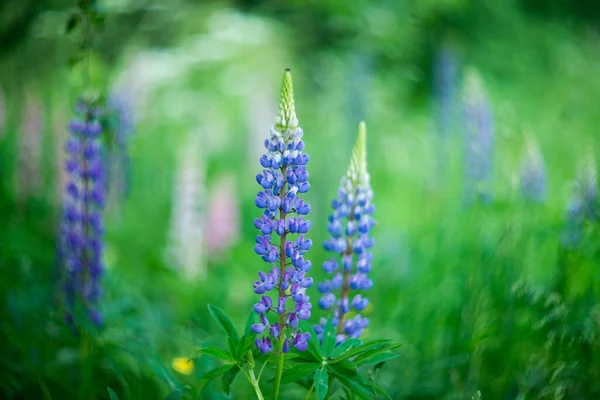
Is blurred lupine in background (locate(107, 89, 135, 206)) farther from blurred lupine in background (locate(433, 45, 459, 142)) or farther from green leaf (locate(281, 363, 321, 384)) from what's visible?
green leaf (locate(281, 363, 321, 384))

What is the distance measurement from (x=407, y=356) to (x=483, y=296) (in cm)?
43

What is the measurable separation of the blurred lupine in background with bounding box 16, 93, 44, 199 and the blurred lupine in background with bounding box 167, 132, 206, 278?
0.98m

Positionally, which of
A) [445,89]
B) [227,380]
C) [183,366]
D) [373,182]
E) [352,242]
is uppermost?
[445,89]

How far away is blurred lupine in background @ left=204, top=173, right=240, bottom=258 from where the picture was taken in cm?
401

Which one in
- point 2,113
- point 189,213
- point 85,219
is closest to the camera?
point 85,219

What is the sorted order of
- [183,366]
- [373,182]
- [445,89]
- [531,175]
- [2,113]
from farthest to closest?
[373,182] → [2,113] → [445,89] → [531,175] → [183,366]

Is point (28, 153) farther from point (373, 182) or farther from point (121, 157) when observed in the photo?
point (373, 182)

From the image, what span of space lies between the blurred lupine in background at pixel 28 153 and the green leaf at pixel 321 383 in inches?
112

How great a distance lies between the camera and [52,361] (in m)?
1.98

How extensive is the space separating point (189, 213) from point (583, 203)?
2.46 meters

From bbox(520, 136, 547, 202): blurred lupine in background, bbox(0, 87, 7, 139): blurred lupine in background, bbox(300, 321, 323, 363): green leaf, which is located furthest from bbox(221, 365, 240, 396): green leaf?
bbox(0, 87, 7, 139): blurred lupine in background

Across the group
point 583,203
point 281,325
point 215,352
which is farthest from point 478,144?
point 215,352

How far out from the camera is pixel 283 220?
132cm

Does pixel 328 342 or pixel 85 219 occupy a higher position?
pixel 85 219
